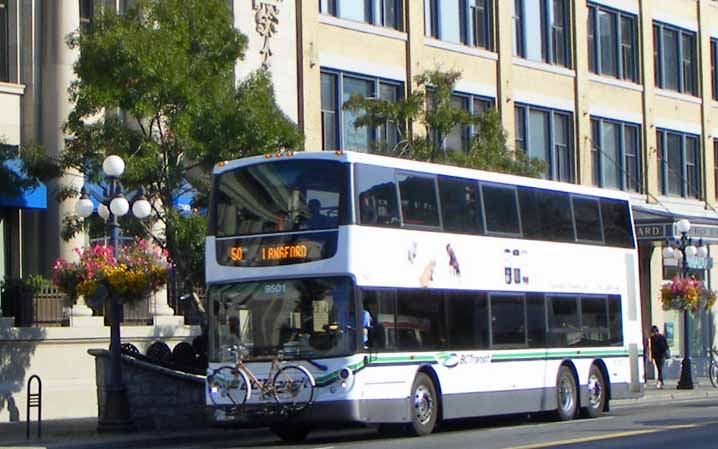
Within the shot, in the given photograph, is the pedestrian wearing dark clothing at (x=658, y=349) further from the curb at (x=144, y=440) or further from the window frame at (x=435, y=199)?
the window frame at (x=435, y=199)

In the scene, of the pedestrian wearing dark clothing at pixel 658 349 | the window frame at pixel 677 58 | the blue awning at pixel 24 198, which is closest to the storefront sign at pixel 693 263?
the window frame at pixel 677 58

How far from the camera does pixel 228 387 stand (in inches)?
873

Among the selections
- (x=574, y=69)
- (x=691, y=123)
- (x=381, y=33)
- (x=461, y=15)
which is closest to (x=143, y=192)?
(x=381, y=33)

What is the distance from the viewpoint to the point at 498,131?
1320 inches

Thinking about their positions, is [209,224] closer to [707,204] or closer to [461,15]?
[461,15]

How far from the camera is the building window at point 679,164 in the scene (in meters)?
51.6

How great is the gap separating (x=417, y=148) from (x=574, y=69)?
1591cm

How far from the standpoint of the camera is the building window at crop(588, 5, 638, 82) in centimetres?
4841

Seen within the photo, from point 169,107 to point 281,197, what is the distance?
501 centimetres

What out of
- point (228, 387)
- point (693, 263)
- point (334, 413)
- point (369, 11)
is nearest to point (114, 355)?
point (228, 387)

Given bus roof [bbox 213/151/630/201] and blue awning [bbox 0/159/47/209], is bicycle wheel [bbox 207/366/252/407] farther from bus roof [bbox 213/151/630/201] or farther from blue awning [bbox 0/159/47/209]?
blue awning [bbox 0/159/47/209]

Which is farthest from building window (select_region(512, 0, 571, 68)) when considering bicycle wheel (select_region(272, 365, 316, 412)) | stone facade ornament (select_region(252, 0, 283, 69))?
bicycle wheel (select_region(272, 365, 316, 412))

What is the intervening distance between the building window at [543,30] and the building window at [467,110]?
2.80 m

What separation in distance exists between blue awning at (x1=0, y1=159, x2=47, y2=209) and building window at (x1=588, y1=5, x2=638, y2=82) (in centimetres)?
2312
